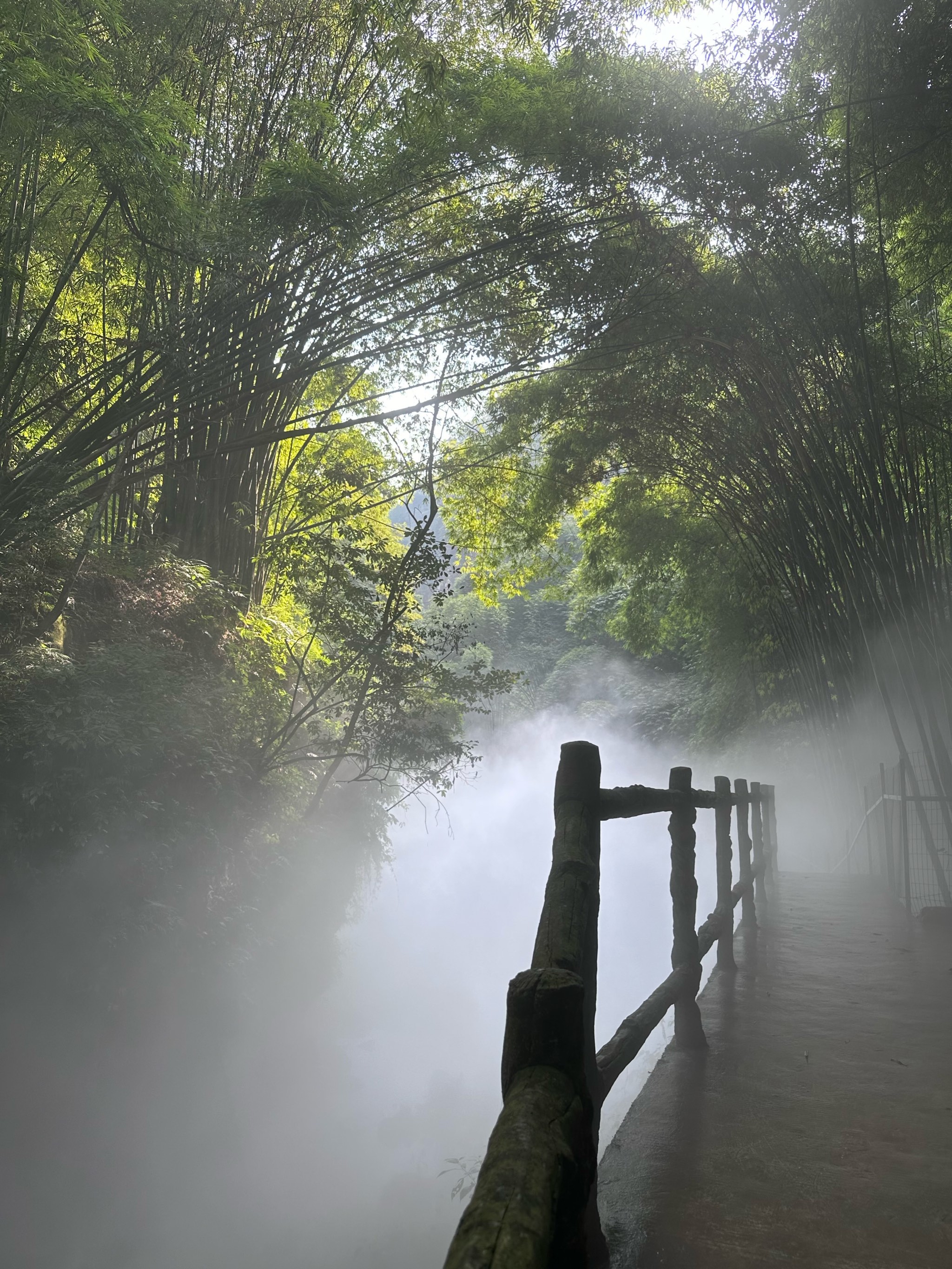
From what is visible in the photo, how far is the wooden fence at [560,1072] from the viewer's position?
2.32 feet

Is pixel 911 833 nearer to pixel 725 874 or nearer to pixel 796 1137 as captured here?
pixel 725 874

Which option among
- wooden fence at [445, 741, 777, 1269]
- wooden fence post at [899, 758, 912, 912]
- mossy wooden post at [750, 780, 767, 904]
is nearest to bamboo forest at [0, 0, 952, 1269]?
wooden fence post at [899, 758, 912, 912]

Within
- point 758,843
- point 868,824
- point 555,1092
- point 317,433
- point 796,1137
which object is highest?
point 317,433

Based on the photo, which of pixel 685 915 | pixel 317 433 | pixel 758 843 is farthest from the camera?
pixel 317 433

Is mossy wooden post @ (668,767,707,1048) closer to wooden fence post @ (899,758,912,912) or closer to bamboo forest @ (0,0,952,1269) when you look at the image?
bamboo forest @ (0,0,952,1269)

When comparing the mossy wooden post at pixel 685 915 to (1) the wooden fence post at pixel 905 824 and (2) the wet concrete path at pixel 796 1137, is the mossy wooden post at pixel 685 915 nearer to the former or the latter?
(2) the wet concrete path at pixel 796 1137

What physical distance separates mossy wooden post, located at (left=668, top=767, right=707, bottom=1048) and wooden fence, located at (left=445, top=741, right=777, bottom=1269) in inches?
8.6

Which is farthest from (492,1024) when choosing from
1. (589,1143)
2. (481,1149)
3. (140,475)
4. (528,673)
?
(528,673)

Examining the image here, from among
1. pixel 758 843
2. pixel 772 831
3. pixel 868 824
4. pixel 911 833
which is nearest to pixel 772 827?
pixel 772 831

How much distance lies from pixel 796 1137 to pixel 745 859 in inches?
94.2

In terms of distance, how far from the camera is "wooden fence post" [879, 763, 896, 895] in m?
5.30

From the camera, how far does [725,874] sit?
3053 millimetres

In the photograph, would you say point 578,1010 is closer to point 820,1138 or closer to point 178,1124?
point 820,1138

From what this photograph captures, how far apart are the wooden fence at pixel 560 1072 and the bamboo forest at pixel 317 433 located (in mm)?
1260
